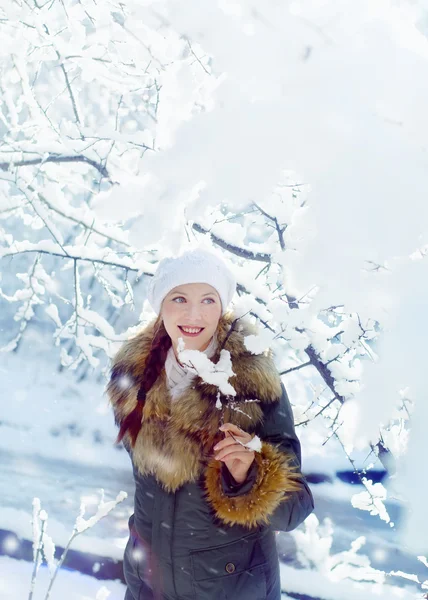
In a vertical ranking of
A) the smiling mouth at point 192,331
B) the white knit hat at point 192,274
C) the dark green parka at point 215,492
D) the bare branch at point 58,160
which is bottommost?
the dark green parka at point 215,492

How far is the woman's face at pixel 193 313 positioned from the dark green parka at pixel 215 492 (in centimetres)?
8

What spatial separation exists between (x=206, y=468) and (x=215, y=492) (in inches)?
3.2

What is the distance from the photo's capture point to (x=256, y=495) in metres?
1.46

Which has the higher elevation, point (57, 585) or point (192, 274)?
point (192, 274)

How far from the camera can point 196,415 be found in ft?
5.30

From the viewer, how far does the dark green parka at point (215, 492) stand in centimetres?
151

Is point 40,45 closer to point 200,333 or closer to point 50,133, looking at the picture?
point 50,133

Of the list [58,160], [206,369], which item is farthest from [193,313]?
[58,160]

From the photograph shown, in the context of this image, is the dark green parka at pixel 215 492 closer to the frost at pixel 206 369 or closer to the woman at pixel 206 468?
the woman at pixel 206 468

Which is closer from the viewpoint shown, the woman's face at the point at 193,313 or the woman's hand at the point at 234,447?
the woman's hand at the point at 234,447

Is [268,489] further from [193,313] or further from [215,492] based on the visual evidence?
[193,313]

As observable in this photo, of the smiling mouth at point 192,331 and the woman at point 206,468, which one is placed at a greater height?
the smiling mouth at point 192,331

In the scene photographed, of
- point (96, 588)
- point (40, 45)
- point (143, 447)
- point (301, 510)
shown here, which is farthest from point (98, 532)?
point (40, 45)

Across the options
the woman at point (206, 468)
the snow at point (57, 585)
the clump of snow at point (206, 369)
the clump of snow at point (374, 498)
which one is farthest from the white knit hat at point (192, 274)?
the snow at point (57, 585)
